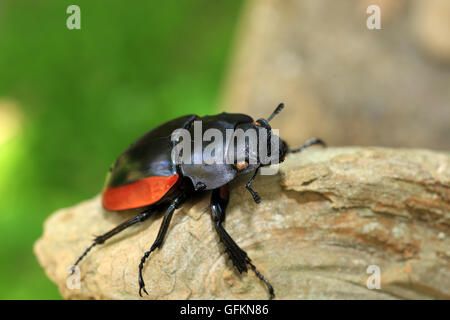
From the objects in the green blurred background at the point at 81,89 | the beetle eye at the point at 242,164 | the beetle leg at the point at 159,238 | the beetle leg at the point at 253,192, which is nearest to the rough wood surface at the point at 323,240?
the beetle leg at the point at 159,238

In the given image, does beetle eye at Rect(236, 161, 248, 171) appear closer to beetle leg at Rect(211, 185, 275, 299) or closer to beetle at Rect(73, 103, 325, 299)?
beetle at Rect(73, 103, 325, 299)

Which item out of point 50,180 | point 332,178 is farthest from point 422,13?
point 50,180

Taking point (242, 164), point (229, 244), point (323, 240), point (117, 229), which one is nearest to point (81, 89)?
point (117, 229)

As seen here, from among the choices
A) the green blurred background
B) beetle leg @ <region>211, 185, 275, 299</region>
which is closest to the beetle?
beetle leg @ <region>211, 185, 275, 299</region>

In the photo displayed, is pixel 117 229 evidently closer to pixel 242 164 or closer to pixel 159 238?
pixel 159 238

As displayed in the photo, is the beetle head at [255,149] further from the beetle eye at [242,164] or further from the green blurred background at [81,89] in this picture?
the green blurred background at [81,89]
